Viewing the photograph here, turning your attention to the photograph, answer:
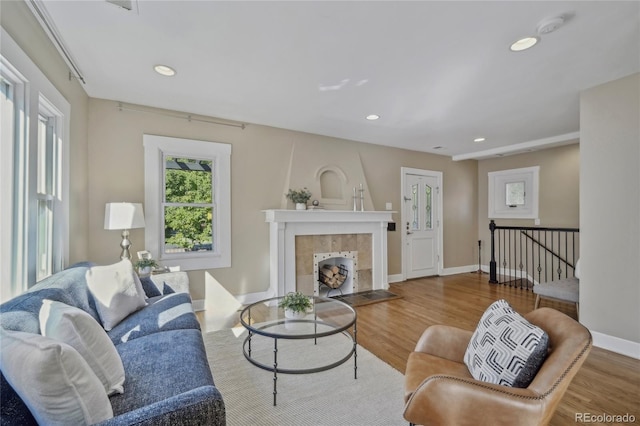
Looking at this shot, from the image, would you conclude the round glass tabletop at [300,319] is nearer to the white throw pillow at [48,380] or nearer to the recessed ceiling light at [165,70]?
the white throw pillow at [48,380]

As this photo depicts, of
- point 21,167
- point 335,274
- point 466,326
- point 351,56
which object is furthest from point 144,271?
point 466,326

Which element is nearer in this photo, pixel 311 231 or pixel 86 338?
pixel 86 338

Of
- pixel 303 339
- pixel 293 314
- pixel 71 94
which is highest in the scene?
pixel 71 94

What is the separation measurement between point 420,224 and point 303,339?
430 cm

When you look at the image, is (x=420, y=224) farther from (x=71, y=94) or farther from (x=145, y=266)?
(x=71, y=94)

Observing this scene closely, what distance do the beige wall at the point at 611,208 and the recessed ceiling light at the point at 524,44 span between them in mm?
1267

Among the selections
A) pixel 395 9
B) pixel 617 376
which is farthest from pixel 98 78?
pixel 617 376

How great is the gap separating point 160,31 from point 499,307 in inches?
109

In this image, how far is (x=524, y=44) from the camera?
2186 millimetres

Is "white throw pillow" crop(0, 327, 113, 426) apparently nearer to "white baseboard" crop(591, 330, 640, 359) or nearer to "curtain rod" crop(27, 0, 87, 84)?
"curtain rod" crop(27, 0, 87, 84)

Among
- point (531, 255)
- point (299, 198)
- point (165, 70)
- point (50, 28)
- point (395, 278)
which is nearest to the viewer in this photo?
point (50, 28)

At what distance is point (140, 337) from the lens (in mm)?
1917

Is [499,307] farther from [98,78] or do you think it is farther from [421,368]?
[98,78]

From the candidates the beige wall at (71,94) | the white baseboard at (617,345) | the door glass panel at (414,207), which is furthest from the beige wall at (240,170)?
the white baseboard at (617,345)
